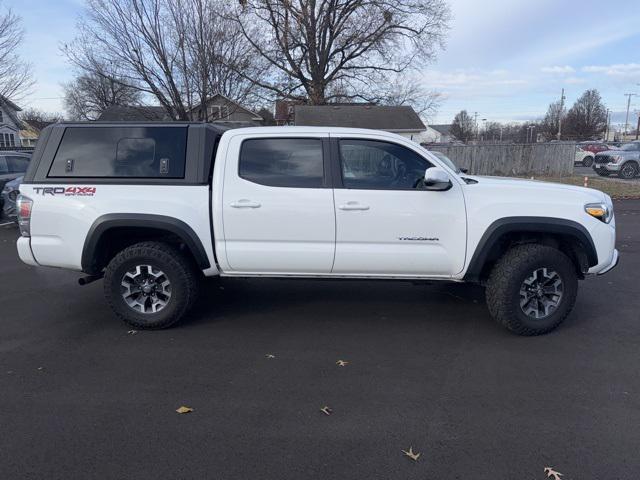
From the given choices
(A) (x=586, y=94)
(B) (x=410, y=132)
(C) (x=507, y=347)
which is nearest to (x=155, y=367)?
(C) (x=507, y=347)

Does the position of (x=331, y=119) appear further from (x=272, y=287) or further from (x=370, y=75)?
(x=272, y=287)

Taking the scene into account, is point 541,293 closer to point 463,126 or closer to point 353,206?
point 353,206

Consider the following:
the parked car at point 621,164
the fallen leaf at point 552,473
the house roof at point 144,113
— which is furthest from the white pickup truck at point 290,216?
the parked car at point 621,164

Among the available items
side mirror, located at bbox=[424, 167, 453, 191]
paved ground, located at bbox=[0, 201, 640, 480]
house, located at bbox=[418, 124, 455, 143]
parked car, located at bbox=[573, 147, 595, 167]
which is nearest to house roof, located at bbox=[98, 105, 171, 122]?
paved ground, located at bbox=[0, 201, 640, 480]

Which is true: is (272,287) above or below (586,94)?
below

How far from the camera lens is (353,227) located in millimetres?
4645

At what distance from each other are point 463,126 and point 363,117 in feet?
264

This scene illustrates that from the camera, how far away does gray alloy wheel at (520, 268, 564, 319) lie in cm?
472

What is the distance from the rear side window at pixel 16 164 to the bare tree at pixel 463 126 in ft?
282

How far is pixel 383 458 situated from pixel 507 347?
206 centimetres

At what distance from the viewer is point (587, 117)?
245ft

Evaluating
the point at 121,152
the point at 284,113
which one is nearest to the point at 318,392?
the point at 121,152

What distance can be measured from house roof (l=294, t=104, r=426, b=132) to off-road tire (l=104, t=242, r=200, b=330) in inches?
888

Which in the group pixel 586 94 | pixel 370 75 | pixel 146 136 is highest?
pixel 586 94
